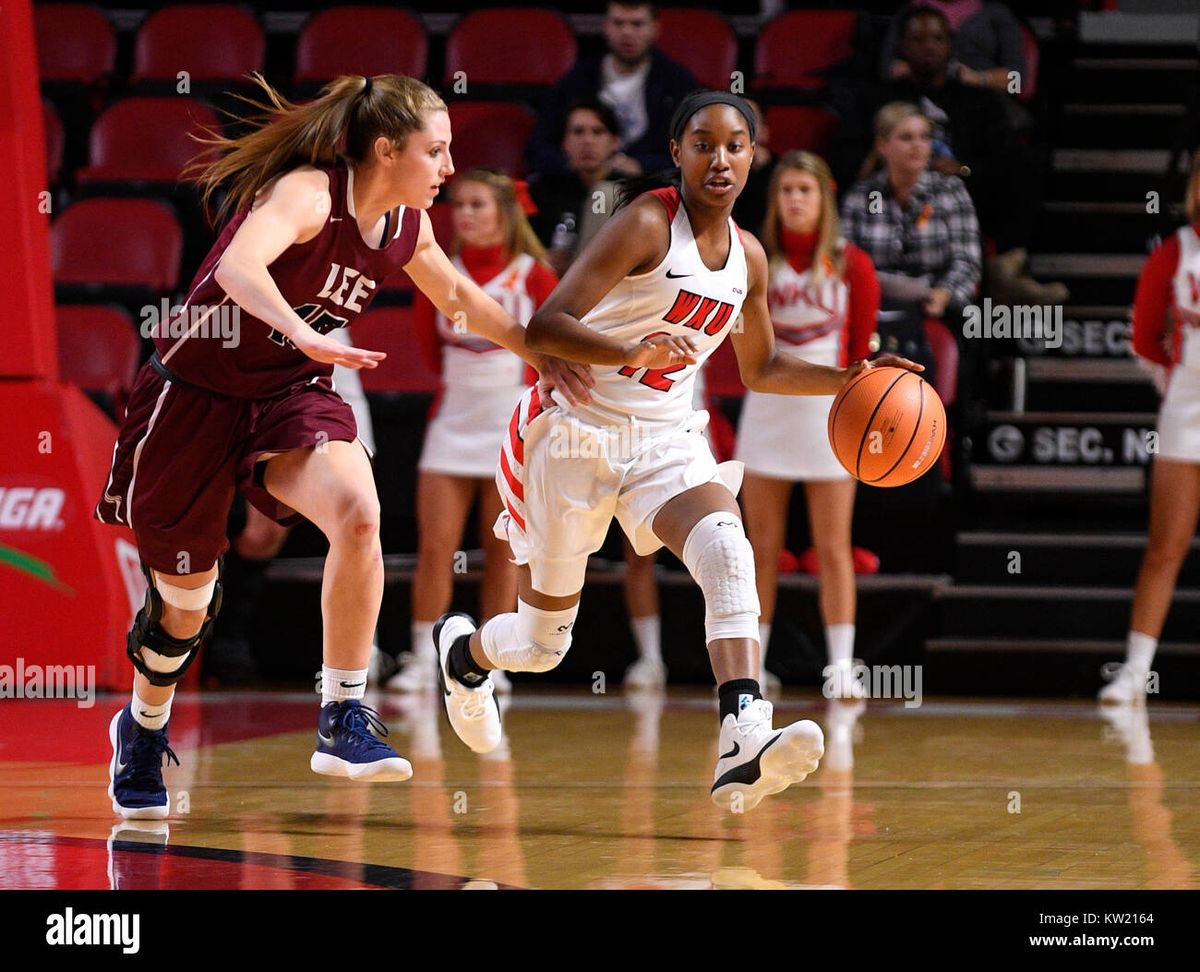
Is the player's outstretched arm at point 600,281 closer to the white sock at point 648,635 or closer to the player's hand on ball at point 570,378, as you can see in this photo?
the player's hand on ball at point 570,378

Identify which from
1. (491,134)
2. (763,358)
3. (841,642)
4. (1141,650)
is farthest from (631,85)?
(763,358)

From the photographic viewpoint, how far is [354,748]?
4434 mm

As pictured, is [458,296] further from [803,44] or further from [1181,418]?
[803,44]

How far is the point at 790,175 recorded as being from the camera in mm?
7195

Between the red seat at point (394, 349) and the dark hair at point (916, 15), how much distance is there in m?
2.78

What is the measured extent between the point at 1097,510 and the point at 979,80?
2.26m

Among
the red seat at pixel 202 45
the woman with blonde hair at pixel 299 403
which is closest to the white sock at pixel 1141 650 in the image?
the woman with blonde hair at pixel 299 403

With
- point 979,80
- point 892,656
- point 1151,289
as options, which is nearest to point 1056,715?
point 892,656

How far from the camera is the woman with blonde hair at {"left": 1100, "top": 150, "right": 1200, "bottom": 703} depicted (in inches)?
282

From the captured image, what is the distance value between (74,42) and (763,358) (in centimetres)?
704

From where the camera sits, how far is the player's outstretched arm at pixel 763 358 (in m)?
4.68

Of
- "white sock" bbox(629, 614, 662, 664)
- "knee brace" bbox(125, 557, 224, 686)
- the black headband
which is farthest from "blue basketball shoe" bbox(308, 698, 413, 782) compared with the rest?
"white sock" bbox(629, 614, 662, 664)

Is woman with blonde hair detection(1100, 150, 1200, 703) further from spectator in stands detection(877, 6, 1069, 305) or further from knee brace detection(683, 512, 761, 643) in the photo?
knee brace detection(683, 512, 761, 643)

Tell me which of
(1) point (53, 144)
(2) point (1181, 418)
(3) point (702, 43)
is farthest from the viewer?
(3) point (702, 43)
